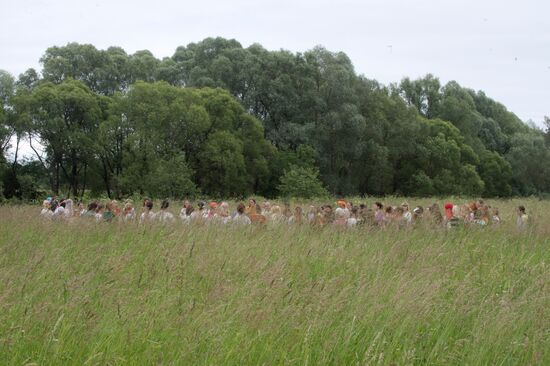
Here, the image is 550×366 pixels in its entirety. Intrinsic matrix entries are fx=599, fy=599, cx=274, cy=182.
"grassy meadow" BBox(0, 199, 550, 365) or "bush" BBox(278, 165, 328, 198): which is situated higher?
"bush" BBox(278, 165, 328, 198)

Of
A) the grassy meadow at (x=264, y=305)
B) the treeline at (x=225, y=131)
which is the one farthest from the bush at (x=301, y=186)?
the grassy meadow at (x=264, y=305)

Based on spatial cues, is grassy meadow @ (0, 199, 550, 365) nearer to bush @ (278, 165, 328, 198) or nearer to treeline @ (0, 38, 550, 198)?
treeline @ (0, 38, 550, 198)

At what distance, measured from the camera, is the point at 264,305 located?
4910 millimetres

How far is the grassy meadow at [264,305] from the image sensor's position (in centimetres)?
416

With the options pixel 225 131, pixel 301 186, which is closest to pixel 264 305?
pixel 301 186

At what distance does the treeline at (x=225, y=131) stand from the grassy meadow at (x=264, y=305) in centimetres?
2995

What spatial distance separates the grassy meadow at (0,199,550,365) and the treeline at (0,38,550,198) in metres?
29.9

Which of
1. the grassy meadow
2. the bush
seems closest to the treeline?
the bush

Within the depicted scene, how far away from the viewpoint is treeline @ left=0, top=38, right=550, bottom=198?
133 ft

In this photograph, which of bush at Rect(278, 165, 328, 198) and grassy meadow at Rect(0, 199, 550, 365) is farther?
bush at Rect(278, 165, 328, 198)

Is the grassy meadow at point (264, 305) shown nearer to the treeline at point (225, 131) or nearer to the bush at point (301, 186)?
the treeline at point (225, 131)

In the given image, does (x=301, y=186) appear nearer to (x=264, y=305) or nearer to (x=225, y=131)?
(x=225, y=131)

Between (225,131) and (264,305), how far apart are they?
1497 inches

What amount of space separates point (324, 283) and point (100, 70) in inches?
1974
